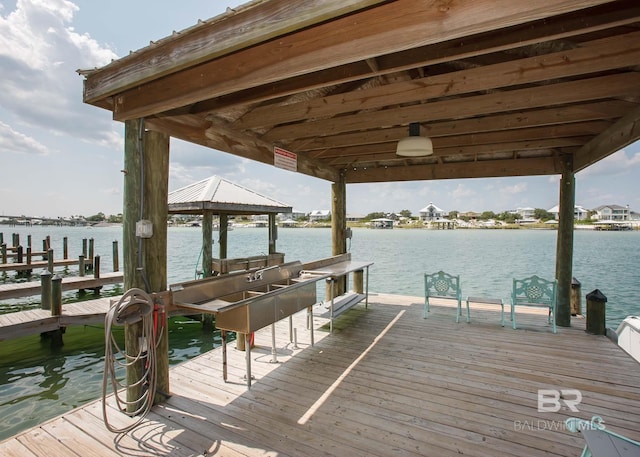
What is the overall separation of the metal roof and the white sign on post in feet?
5.68

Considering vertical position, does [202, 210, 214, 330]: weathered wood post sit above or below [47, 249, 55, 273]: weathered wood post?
above

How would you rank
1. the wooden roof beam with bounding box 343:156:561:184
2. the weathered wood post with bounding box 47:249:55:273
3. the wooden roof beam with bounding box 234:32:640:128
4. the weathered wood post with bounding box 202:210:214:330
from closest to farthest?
the wooden roof beam with bounding box 234:32:640:128 < the wooden roof beam with bounding box 343:156:561:184 < the weathered wood post with bounding box 202:210:214:330 < the weathered wood post with bounding box 47:249:55:273

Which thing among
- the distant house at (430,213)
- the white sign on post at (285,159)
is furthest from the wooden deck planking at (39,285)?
the distant house at (430,213)

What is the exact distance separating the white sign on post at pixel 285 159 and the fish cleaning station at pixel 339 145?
1.7 inches

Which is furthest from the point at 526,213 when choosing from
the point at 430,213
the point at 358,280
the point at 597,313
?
the point at 597,313

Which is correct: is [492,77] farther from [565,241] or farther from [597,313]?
[597,313]

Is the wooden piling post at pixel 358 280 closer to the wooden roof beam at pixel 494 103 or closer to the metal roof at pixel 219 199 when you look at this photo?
the metal roof at pixel 219 199

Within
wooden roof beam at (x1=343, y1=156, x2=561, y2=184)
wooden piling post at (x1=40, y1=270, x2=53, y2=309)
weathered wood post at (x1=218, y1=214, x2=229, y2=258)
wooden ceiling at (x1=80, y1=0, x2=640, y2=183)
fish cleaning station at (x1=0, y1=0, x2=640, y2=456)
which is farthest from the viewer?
weathered wood post at (x1=218, y1=214, x2=229, y2=258)

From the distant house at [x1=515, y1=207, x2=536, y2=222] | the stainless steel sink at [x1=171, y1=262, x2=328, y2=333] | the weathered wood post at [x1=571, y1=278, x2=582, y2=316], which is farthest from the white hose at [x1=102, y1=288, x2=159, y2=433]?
the distant house at [x1=515, y1=207, x2=536, y2=222]

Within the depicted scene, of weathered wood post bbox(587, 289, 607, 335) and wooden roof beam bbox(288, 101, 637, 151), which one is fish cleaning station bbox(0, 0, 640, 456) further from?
weathered wood post bbox(587, 289, 607, 335)

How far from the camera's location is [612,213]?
63875 millimetres

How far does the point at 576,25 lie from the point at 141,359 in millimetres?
3894

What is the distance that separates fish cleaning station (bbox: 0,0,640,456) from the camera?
1790 millimetres

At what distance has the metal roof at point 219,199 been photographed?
5.91 metres
